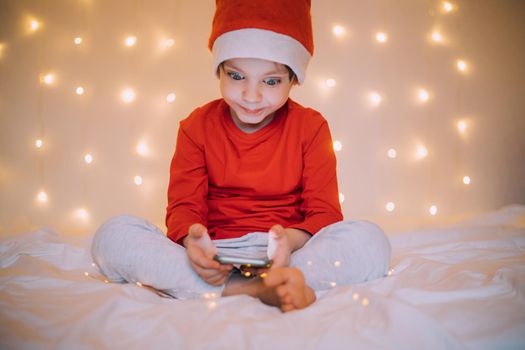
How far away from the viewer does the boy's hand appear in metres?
0.81

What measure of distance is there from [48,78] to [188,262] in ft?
3.94

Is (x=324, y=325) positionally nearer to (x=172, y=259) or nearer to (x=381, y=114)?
(x=172, y=259)

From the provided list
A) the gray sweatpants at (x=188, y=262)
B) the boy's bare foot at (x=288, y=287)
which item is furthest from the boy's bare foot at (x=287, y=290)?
the gray sweatpants at (x=188, y=262)

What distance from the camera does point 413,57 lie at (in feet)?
6.19

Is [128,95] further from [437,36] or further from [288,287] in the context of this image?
[288,287]

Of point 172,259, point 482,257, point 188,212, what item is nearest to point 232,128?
point 188,212

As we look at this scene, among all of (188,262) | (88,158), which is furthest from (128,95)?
(188,262)

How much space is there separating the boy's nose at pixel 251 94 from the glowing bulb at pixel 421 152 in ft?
3.36

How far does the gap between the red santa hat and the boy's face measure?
2 cm

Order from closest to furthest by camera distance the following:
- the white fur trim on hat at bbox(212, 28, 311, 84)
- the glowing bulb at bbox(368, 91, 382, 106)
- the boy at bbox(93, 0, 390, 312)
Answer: the boy at bbox(93, 0, 390, 312)
the white fur trim on hat at bbox(212, 28, 311, 84)
the glowing bulb at bbox(368, 91, 382, 106)

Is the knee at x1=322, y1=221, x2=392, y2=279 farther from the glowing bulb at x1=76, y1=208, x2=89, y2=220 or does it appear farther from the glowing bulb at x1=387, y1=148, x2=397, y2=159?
the glowing bulb at x1=76, y1=208, x2=89, y2=220

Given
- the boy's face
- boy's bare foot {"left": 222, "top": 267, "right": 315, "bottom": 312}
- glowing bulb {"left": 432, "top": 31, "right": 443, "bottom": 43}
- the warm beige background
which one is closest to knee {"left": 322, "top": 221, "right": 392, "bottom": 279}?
boy's bare foot {"left": 222, "top": 267, "right": 315, "bottom": 312}

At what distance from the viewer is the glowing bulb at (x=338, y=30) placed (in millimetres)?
1869

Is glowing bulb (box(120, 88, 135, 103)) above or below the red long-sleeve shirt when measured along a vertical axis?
above
